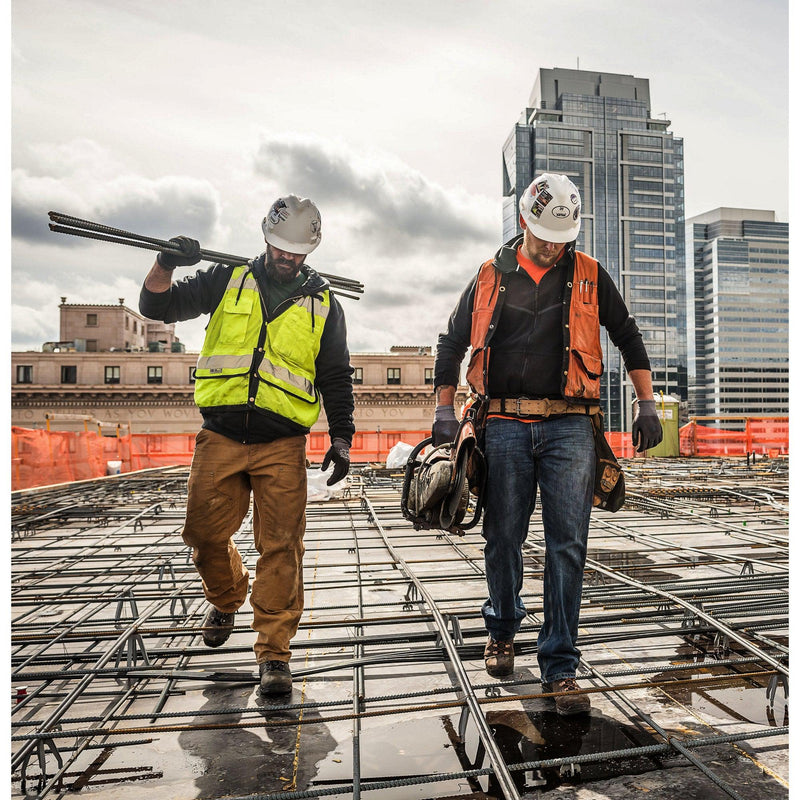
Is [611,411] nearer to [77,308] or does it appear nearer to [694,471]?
[77,308]

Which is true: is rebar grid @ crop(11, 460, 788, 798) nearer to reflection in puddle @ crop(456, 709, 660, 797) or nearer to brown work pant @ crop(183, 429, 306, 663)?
reflection in puddle @ crop(456, 709, 660, 797)

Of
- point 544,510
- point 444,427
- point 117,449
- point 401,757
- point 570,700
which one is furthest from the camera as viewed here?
point 117,449

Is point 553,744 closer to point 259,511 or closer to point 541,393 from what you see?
point 541,393

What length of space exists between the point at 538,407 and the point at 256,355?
48.6 inches

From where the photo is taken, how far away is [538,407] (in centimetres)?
286

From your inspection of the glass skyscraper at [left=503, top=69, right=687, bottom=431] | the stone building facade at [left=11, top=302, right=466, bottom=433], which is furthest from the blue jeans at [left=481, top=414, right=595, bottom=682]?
the glass skyscraper at [left=503, top=69, right=687, bottom=431]

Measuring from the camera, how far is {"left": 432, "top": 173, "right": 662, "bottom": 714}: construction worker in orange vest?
9.18 ft

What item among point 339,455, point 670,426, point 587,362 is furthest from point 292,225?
point 670,426

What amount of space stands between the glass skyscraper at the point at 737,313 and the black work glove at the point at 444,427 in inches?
6324

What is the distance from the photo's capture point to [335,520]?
26.1 ft

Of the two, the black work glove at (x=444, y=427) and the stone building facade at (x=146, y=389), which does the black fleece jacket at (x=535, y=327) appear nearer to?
the black work glove at (x=444, y=427)

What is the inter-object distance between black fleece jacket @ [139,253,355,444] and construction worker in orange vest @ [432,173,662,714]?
0.66m
